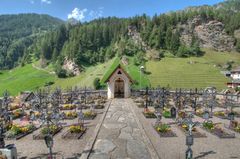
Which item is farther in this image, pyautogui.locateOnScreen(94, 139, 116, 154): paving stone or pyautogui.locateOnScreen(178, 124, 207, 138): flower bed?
pyautogui.locateOnScreen(178, 124, 207, 138): flower bed

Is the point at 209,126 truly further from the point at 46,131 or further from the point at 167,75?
the point at 167,75

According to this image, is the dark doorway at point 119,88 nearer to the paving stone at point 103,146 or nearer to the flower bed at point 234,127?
the flower bed at point 234,127

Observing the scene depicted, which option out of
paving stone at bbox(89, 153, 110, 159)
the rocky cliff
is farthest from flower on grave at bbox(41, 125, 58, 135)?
the rocky cliff

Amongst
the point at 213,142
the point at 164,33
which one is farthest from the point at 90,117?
the point at 164,33

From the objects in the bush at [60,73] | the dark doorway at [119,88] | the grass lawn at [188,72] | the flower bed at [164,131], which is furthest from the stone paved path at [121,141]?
the bush at [60,73]

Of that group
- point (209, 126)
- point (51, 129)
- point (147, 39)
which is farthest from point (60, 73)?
point (209, 126)

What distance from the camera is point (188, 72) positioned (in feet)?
351

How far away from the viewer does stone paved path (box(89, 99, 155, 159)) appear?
55.3 ft

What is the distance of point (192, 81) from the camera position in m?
94.8

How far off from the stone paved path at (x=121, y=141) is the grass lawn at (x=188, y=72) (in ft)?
212

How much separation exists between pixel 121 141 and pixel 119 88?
30.2m

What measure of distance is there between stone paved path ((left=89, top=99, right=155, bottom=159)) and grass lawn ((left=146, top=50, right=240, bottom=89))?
6457 cm

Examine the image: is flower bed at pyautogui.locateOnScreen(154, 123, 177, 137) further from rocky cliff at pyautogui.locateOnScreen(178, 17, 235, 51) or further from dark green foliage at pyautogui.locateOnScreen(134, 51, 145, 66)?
rocky cliff at pyautogui.locateOnScreen(178, 17, 235, 51)

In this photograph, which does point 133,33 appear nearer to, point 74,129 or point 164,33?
point 164,33
